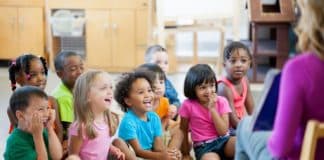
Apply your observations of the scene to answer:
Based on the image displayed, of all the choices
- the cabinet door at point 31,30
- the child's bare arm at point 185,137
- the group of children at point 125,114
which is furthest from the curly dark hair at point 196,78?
the cabinet door at point 31,30

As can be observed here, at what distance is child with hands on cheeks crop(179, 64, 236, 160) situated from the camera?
2.41 meters

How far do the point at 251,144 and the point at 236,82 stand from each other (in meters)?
0.87

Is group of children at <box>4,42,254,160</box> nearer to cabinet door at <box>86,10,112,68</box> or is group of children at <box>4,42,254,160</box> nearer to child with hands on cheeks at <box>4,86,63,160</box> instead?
child with hands on cheeks at <box>4,86,63,160</box>

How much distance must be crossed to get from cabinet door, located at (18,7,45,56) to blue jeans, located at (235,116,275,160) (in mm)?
3105

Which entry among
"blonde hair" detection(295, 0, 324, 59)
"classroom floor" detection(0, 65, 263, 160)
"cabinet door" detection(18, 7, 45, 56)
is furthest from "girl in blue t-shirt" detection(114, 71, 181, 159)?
"cabinet door" detection(18, 7, 45, 56)

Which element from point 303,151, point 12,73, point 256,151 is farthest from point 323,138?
point 12,73

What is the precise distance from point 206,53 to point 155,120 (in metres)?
2.71

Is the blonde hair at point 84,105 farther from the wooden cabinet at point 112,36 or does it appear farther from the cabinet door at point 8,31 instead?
the cabinet door at point 8,31

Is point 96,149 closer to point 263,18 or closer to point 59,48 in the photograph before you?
point 263,18

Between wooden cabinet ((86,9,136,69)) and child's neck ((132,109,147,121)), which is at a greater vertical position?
wooden cabinet ((86,9,136,69))

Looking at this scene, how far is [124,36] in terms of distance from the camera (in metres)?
4.60

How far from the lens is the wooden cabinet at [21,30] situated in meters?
4.68

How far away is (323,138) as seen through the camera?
1.35 meters

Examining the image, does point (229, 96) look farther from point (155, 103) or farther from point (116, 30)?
point (116, 30)
